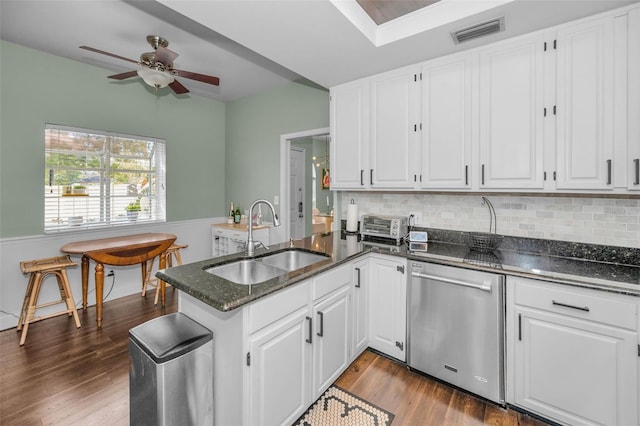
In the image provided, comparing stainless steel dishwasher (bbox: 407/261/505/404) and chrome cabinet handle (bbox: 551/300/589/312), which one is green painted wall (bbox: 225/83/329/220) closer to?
stainless steel dishwasher (bbox: 407/261/505/404)

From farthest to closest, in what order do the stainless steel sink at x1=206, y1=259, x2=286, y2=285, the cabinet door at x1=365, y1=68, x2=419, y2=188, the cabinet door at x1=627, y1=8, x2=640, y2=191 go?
the cabinet door at x1=365, y1=68, x2=419, y2=188
the stainless steel sink at x1=206, y1=259, x2=286, y2=285
the cabinet door at x1=627, y1=8, x2=640, y2=191

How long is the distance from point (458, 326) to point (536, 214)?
1115 mm

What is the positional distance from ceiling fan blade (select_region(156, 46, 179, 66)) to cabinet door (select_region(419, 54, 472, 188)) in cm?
216

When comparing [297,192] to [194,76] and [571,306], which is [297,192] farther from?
[571,306]

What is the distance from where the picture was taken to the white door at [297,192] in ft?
17.6

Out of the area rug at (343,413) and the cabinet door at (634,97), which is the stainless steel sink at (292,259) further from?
the cabinet door at (634,97)

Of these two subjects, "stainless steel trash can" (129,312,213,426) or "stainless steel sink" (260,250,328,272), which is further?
"stainless steel sink" (260,250,328,272)

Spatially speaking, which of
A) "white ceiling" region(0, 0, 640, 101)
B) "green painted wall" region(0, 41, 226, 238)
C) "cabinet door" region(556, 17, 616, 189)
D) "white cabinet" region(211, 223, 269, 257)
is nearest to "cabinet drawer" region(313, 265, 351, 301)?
"cabinet door" region(556, 17, 616, 189)

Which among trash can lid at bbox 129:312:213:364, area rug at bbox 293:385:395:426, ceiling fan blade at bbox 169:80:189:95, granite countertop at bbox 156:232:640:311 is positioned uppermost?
ceiling fan blade at bbox 169:80:189:95

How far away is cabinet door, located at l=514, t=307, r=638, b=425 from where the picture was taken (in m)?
1.52

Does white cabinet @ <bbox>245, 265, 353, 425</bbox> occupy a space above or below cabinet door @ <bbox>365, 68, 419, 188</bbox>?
below

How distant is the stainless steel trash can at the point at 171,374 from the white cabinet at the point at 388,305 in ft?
4.49

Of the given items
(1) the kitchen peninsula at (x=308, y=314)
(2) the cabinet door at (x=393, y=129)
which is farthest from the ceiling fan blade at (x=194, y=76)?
(1) the kitchen peninsula at (x=308, y=314)

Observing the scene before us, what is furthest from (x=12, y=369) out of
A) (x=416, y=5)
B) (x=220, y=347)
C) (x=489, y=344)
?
(x=416, y=5)
